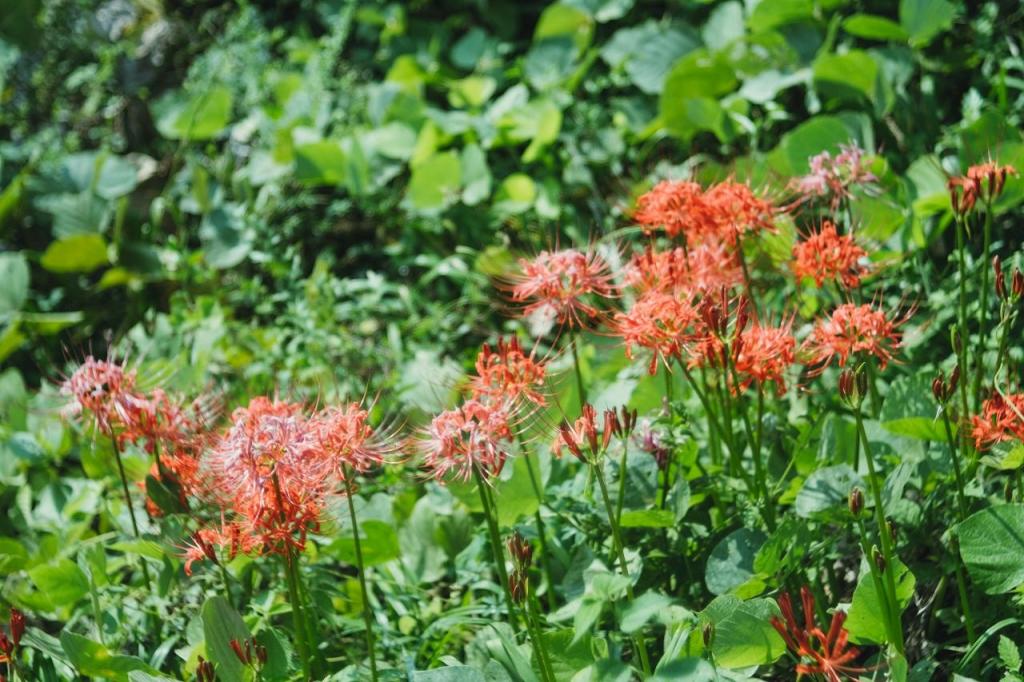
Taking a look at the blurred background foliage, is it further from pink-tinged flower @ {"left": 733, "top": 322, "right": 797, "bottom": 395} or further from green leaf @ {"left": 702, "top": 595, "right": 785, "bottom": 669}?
green leaf @ {"left": 702, "top": 595, "right": 785, "bottom": 669}

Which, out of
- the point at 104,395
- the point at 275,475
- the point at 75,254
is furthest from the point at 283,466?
the point at 75,254

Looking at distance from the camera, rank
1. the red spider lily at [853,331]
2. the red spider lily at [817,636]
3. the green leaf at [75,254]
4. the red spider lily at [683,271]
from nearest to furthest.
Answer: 1. the red spider lily at [817,636]
2. the red spider lily at [853,331]
3. the red spider lily at [683,271]
4. the green leaf at [75,254]

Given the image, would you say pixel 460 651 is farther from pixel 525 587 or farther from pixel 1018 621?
pixel 1018 621

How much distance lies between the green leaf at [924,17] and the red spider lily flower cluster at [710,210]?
4.59 ft

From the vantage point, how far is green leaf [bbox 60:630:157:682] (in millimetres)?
1685

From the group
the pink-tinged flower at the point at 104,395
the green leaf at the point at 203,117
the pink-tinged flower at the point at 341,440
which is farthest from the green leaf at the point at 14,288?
the pink-tinged flower at the point at 341,440

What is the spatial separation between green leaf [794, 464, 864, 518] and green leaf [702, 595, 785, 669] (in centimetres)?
21

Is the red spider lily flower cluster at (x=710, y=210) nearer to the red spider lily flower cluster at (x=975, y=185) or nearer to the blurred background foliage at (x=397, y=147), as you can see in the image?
the red spider lily flower cluster at (x=975, y=185)

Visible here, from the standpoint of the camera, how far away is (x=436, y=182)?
3289 mm

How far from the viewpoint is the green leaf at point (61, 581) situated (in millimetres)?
1998

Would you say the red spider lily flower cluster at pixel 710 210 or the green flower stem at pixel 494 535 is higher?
the red spider lily flower cluster at pixel 710 210

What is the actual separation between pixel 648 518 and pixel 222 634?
0.66m

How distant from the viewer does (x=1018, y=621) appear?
1.59 metres

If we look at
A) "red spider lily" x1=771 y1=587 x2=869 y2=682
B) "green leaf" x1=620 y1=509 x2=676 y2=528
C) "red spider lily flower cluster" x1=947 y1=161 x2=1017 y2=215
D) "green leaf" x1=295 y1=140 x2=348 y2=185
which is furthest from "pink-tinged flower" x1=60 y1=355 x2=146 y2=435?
"green leaf" x1=295 y1=140 x2=348 y2=185
